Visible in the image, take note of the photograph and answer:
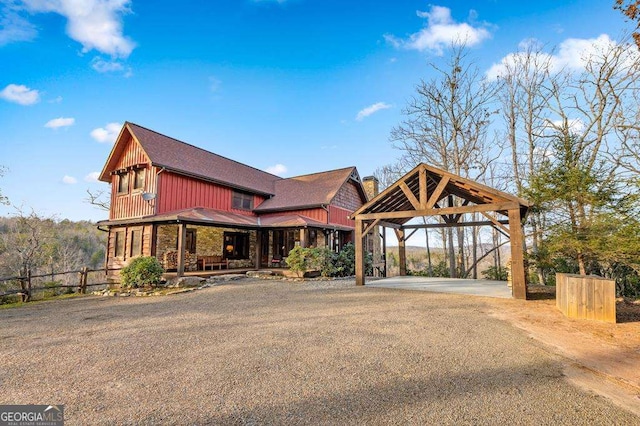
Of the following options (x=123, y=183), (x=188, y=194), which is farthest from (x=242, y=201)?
(x=123, y=183)

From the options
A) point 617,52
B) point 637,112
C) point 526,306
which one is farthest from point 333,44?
point 526,306

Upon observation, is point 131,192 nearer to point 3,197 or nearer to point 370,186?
point 3,197

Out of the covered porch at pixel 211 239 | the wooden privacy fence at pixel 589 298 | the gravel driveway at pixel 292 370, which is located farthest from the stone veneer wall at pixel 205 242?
the wooden privacy fence at pixel 589 298

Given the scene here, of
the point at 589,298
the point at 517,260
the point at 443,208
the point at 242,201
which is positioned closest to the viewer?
the point at 589,298

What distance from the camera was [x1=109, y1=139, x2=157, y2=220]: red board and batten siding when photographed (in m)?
14.4

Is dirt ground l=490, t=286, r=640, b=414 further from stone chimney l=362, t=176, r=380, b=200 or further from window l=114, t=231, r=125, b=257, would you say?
window l=114, t=231, r=125, b=257

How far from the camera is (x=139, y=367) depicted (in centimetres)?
359

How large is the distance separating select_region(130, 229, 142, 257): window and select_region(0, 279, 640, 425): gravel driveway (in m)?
8.23

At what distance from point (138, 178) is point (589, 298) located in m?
18.3

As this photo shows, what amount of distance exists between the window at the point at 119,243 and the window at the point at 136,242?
96 cm

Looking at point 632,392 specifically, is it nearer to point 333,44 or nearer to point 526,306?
point 526,306

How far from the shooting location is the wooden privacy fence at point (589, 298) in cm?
570

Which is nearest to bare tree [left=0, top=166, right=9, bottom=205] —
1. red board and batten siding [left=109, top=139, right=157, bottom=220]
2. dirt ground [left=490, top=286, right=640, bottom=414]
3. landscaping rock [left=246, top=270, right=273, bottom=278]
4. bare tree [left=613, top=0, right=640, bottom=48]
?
red board and batten siding [left=109, top=139, right=157, bottom=220]

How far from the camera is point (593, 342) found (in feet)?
14.9
